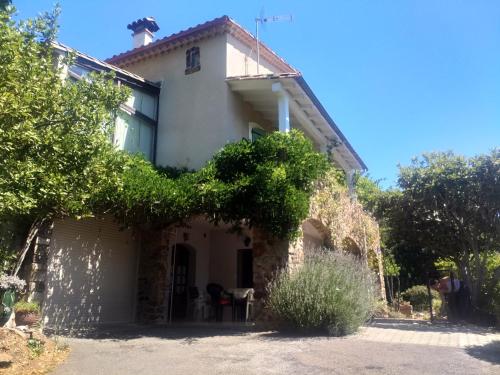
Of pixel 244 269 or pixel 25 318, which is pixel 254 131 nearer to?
pixel 244 269

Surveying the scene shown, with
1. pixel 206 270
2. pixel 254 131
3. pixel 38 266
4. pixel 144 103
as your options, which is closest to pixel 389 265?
pixel 206 270

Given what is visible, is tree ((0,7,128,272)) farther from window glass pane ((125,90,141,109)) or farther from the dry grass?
window glass pane ((125,90,141,109))

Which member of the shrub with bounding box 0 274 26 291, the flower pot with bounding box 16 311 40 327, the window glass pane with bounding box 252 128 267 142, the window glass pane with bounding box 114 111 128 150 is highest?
the window glass pane with bounding box 252 128 267 142

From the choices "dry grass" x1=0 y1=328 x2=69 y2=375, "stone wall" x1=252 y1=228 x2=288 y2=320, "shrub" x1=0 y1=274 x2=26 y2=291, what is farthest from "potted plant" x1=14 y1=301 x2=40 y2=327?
"stone wall" x1=252 y1=228 x2=288 y2=320

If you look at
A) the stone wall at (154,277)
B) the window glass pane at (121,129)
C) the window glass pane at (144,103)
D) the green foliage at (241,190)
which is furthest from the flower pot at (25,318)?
the window glass pane at (144,103)

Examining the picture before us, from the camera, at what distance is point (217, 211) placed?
9734 mm

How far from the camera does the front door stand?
43.2 feet

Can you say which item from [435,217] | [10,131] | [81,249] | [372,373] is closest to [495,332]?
[435,217]

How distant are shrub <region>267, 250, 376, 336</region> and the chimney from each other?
1047 centimetres

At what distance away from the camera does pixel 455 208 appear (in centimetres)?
1303

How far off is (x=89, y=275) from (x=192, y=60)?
7.07 metres

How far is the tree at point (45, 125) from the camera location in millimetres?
5195

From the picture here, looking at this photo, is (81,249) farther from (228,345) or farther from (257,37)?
(257,37)

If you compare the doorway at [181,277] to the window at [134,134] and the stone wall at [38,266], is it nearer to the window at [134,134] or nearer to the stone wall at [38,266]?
the window at [134,134]
